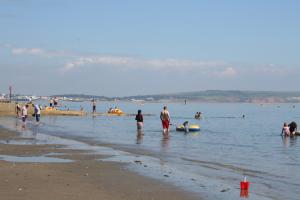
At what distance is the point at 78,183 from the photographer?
41.0 ft

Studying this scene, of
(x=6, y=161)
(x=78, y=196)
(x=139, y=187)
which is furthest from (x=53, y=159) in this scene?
(x=78, y=196)

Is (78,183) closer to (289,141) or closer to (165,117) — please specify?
(165,117)

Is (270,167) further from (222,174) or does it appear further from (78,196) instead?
(78,196)

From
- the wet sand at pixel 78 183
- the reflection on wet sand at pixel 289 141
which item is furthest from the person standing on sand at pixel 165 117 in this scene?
the wet sand at pixel 78 183

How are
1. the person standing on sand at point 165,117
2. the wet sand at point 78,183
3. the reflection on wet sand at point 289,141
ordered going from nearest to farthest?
the wet sand at point 78,183 < the reflection on wet sand at point 289,141 < the person standing on sand at point 165,117

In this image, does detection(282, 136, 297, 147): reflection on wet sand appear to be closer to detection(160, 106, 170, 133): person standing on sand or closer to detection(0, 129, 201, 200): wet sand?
detection(160, 106, 170, 133): person standing on sand

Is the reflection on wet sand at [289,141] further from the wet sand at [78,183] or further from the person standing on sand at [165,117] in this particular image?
the wet sand at [78,183]

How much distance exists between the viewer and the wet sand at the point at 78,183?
11.0 m

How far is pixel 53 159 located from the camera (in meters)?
17.7

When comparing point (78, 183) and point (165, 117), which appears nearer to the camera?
point (78, 183)

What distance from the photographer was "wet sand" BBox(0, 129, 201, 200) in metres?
11.0

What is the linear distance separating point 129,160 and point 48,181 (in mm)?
6114

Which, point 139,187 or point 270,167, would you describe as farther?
point 270,167

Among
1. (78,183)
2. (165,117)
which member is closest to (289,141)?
(165,117)
